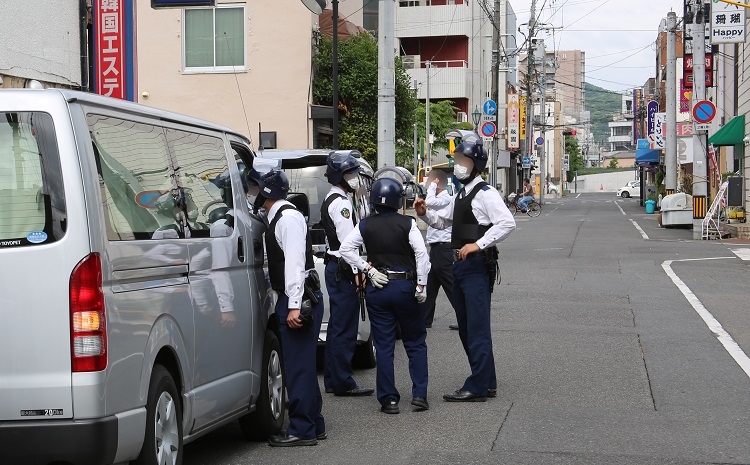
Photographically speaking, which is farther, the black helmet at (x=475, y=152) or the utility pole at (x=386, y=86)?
the utility pole at (x=386, y=86)

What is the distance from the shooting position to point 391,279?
8273 mm

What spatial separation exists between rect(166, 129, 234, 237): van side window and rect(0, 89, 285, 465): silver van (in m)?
0.05

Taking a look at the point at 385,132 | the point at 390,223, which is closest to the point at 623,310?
the point at 385,132

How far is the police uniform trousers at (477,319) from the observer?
29.0 feet

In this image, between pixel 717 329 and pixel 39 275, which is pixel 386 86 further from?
pixel 39 275

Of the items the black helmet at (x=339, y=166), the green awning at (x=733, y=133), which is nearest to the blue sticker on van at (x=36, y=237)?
the black helmet at (x=339, y=166)

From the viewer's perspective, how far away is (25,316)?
195 inches

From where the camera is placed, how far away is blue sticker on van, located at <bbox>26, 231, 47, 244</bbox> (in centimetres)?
495

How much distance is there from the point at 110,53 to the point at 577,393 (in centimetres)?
901

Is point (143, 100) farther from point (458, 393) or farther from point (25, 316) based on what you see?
point (25, 316)

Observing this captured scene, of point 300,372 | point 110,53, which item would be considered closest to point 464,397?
point 300,372

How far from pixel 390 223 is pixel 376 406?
62.6 inches

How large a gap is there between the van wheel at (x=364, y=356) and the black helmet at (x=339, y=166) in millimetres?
2159

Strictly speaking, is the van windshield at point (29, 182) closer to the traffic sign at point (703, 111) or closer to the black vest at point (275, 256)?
the black vest at point (275, 256)
